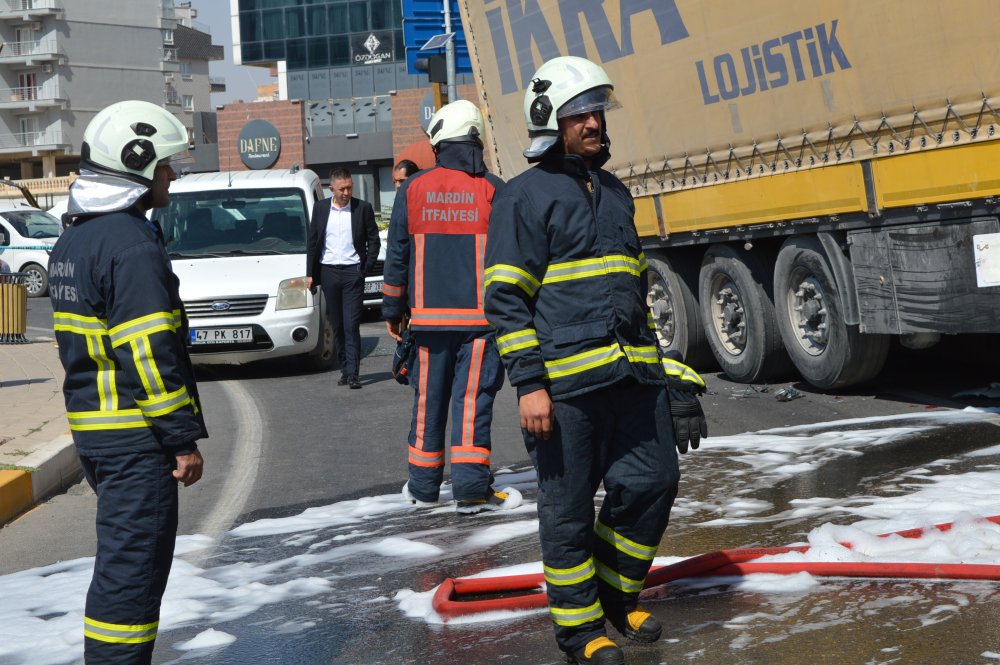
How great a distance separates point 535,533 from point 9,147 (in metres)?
89.8

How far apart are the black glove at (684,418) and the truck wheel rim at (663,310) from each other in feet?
24.4

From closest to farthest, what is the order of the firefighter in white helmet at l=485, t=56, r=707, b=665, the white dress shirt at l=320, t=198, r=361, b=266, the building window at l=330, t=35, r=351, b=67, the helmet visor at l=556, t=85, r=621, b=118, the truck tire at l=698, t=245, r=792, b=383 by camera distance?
the firefighter in white helmet at l=485, t=56, r=707, b=665 < the helmet visor at l=556, t=85, r=621, b=118 < the truck tire at l=698, t=245, r=792, b=383 < the white dress shirt at l=320, t=198, r=361, b=266 < the building window at l=330, t=35, r=351, b=67

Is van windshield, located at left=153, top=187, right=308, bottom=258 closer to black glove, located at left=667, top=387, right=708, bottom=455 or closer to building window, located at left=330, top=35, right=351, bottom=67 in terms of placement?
black glove, located at left=667, top=387, right=708, bottom=455

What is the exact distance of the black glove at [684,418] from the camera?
177 inches

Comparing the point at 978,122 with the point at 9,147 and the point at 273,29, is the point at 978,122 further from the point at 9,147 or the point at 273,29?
the point at 9,147

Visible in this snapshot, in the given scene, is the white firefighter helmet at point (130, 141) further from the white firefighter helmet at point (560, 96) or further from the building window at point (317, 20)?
the building window at point (317, 20)

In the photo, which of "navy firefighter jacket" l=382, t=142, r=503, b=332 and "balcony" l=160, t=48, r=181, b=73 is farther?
"balcony" l=160, t=48, r=181, b=73

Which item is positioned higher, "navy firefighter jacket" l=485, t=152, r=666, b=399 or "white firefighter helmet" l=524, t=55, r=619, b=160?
"white firefighter helmet" l=524, t=55, r=619, b=160

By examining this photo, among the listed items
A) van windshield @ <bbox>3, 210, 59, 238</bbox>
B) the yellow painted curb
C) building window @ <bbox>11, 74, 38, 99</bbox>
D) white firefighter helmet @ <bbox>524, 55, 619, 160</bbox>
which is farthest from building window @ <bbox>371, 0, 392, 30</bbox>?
white firefighter helmet @ <bbox>524, 55, 619, 160</bbox>

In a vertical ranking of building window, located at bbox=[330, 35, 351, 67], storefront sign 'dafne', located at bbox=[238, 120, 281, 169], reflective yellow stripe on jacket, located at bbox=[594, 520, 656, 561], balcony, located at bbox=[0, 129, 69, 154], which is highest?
building window, located at bbox=[330, 35, 351, 67]

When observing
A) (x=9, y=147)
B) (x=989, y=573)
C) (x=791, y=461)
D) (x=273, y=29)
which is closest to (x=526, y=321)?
(x=989, y=573)

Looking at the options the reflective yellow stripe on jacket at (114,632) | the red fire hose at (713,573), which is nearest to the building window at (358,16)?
the red fire hose at (713,573)

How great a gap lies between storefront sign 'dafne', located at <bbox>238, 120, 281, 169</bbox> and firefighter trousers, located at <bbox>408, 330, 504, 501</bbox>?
130ft

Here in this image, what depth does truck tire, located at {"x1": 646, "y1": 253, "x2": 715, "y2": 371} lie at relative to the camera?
1170 centimetres
